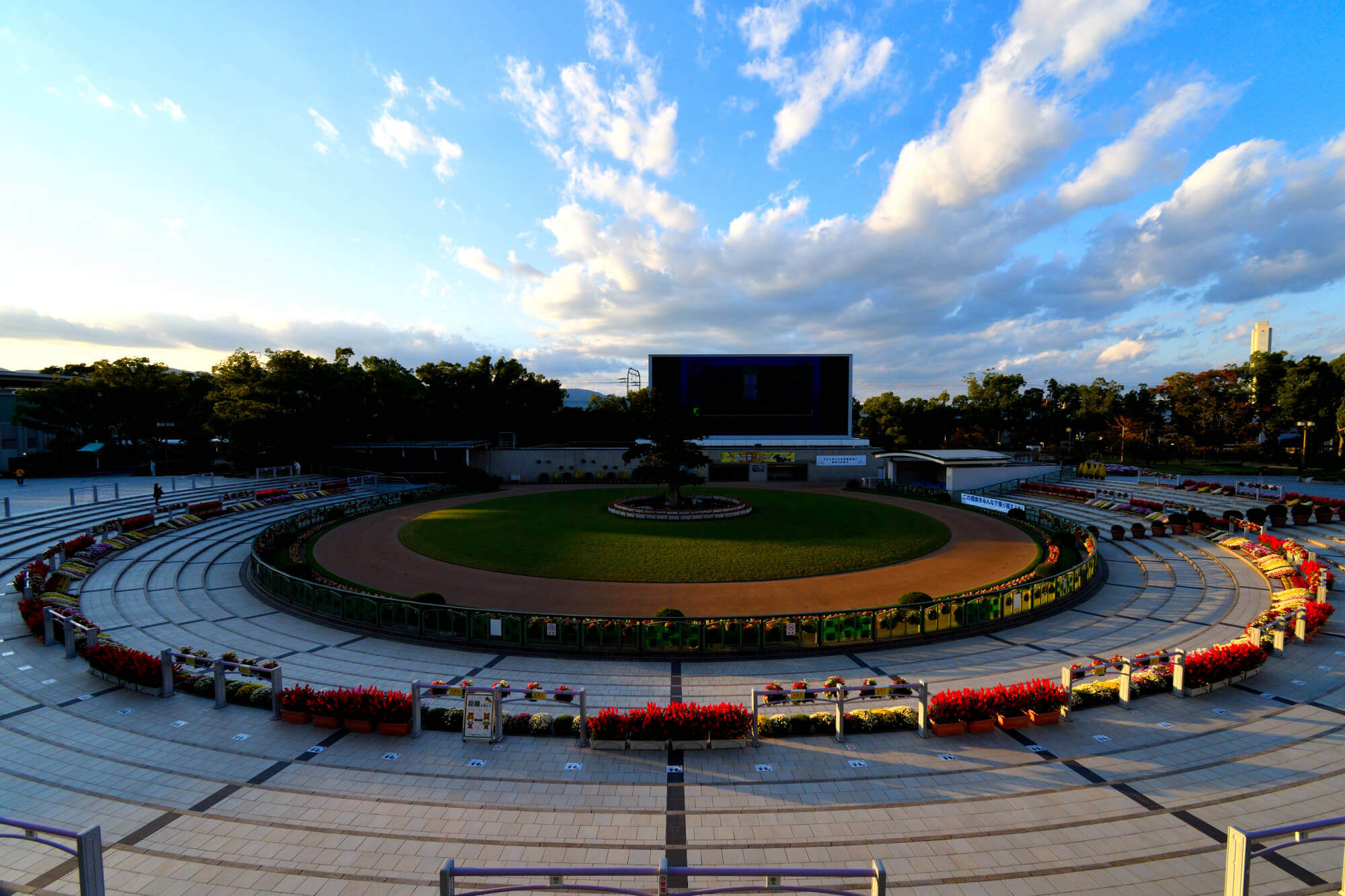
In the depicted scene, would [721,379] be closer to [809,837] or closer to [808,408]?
[808,408]

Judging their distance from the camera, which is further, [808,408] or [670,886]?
[808,408]

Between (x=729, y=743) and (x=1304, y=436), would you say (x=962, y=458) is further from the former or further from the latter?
(x=729, y=743)

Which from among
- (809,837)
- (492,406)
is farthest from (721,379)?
(809,837)

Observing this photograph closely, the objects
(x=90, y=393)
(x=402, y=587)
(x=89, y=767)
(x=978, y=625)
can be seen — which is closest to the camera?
(x=89, y=767)

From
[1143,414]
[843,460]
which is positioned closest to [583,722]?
[843,460]

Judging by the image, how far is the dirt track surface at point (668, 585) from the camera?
2147 cm

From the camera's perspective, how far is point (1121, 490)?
151 ft

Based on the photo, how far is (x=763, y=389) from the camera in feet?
202

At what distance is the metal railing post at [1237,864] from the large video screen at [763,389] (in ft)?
182

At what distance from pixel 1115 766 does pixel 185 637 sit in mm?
24712

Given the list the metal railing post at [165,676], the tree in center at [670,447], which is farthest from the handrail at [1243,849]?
the tree in center at [670,447]

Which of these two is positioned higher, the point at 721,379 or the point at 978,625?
the point at 721,379

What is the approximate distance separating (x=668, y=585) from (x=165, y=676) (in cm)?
1629

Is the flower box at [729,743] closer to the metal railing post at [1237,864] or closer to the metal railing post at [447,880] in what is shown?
the metal railing post at [447,880]
